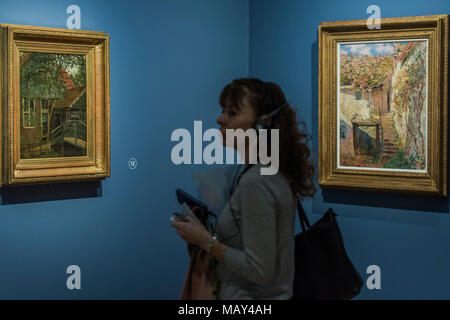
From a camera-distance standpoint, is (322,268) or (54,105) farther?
(54,105)

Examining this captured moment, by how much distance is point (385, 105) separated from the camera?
314cm

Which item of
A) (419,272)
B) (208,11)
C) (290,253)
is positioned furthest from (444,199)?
(208,11)

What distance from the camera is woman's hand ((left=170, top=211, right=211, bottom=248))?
74.0 inches

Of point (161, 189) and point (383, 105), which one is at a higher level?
point (383, 105)

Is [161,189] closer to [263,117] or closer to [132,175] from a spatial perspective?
[132,175]

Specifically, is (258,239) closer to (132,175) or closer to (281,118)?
(281,118)

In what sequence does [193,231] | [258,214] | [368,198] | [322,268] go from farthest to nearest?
[368,198] < [322,268] < [193,231] < [258,214]

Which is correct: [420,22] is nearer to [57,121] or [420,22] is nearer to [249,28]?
[249,28]

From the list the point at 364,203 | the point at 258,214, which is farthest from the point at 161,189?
the point at 258,214

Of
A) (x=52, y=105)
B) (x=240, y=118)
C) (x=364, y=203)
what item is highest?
(x=52, y=105)

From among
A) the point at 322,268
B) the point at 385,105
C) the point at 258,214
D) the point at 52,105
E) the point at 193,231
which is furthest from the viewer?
the point at 385,105

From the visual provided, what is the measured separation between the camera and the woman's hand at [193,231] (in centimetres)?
188

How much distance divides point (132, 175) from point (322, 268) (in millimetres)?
1404

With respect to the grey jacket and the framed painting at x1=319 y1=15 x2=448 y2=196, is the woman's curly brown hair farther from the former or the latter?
the framed painting at x1=319 y1=15 x2=448 y2=196
